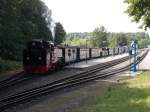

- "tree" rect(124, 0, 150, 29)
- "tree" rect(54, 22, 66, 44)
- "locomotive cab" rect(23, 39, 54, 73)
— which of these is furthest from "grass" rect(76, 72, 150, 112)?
"tree" rect(54, 22, 66, 44)

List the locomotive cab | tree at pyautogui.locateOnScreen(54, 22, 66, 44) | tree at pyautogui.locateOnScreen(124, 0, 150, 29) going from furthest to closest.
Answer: tree at pyautogui.locateOnScreen(54, 22, 66, 44)
the locomotive cab
tree at pyautogui.locateOnScreen(124, 0, 150, 29)

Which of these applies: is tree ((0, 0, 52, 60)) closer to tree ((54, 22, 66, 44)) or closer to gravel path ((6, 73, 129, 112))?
tree ((54, 22, 66, 44))

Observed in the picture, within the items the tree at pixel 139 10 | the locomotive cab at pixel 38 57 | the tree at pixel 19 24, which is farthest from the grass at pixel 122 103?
the tree at pixel 19 24

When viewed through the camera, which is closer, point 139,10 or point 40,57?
point 139,10

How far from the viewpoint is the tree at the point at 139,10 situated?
33.7 meters

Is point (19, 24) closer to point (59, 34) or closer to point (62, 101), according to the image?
point (59, 34)

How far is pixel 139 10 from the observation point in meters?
34.6

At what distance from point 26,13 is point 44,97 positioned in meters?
48.5

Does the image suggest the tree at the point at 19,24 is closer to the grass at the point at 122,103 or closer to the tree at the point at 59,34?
the tree at the point at 59,34

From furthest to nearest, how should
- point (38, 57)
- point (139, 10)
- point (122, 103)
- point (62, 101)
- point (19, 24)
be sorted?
point (19, 24) → point (38, 57) → point (139, 10) → point (62, 101) → point (122, 103)

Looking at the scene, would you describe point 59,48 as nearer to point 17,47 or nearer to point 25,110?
point 17,47

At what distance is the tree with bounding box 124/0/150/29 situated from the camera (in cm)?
3369

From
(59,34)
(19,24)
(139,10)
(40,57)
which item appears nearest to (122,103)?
(139,10)

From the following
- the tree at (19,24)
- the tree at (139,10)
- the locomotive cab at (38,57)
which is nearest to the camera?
the tree at (139,10)
